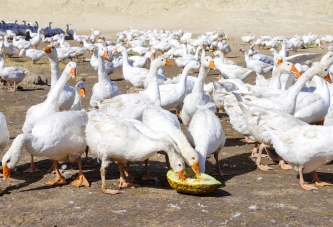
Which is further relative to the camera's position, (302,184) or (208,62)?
(208,62)

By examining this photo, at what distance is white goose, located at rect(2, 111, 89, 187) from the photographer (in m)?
6.45

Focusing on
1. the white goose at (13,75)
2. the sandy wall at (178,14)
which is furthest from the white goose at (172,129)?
the sandy wall at (178,14)

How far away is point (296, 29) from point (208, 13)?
34.9 feet

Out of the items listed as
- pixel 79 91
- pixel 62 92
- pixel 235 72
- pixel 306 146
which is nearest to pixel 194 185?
pixel 306 146

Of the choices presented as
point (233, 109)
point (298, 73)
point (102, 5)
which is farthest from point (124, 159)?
point (102, 5)

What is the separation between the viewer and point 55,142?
659 cm

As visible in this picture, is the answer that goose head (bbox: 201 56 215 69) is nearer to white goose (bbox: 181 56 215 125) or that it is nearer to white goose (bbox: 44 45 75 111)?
white goose (bbox: 181 56 215 125)

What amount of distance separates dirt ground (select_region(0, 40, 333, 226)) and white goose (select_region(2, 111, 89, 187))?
0.39 metres

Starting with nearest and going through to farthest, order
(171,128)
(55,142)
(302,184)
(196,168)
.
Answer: (196,168) < (55,142) < (302,184) < (171,128)

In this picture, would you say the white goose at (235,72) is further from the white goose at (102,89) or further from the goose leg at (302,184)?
the goose leg at (302,184)

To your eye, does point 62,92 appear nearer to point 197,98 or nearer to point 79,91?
point 79,91

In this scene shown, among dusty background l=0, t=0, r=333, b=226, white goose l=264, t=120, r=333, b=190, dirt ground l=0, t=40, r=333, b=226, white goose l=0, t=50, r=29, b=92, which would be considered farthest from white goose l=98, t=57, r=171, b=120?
white goose l=0, t=50, r=29, b=92

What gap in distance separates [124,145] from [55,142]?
0.95m

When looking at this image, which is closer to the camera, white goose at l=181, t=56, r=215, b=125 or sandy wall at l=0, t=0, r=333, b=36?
white goose at l=181, t=56, r=215, b=125
